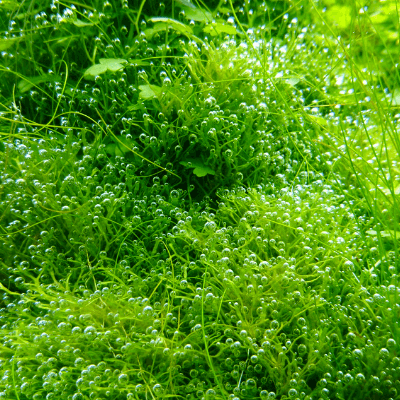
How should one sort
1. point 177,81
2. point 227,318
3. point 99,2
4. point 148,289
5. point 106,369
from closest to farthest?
point 106,369
point 227,318
point 148,289
point 177,81
point 99,2

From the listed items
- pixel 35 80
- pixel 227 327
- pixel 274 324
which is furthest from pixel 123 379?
pixel 35 80

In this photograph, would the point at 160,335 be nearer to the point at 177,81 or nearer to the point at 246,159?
the point at 246,159

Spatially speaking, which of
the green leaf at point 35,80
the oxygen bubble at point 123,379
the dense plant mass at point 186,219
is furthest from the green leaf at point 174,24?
the oxygen bubble at point 123,379

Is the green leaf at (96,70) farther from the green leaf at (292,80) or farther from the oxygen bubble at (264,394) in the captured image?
the oxygen bubble at (264,394)

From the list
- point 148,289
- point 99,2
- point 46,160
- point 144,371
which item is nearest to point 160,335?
point 144,371

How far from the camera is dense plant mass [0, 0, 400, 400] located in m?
1.11

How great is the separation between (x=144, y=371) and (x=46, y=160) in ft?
2.83

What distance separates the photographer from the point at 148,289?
4.42 ft

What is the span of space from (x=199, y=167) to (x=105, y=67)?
0.57m

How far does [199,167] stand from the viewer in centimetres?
158

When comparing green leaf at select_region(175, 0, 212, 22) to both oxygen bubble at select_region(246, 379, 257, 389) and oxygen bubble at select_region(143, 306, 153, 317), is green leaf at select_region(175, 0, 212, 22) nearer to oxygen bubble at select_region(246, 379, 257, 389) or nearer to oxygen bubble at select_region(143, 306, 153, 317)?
oxygen bubble at select_region(143, 306, 153, 317)

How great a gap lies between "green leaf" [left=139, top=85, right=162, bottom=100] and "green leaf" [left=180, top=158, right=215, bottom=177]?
28cm

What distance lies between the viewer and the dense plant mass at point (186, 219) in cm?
111

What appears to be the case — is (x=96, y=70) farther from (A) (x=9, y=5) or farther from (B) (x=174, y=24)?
(A) (x=9, y=5)
